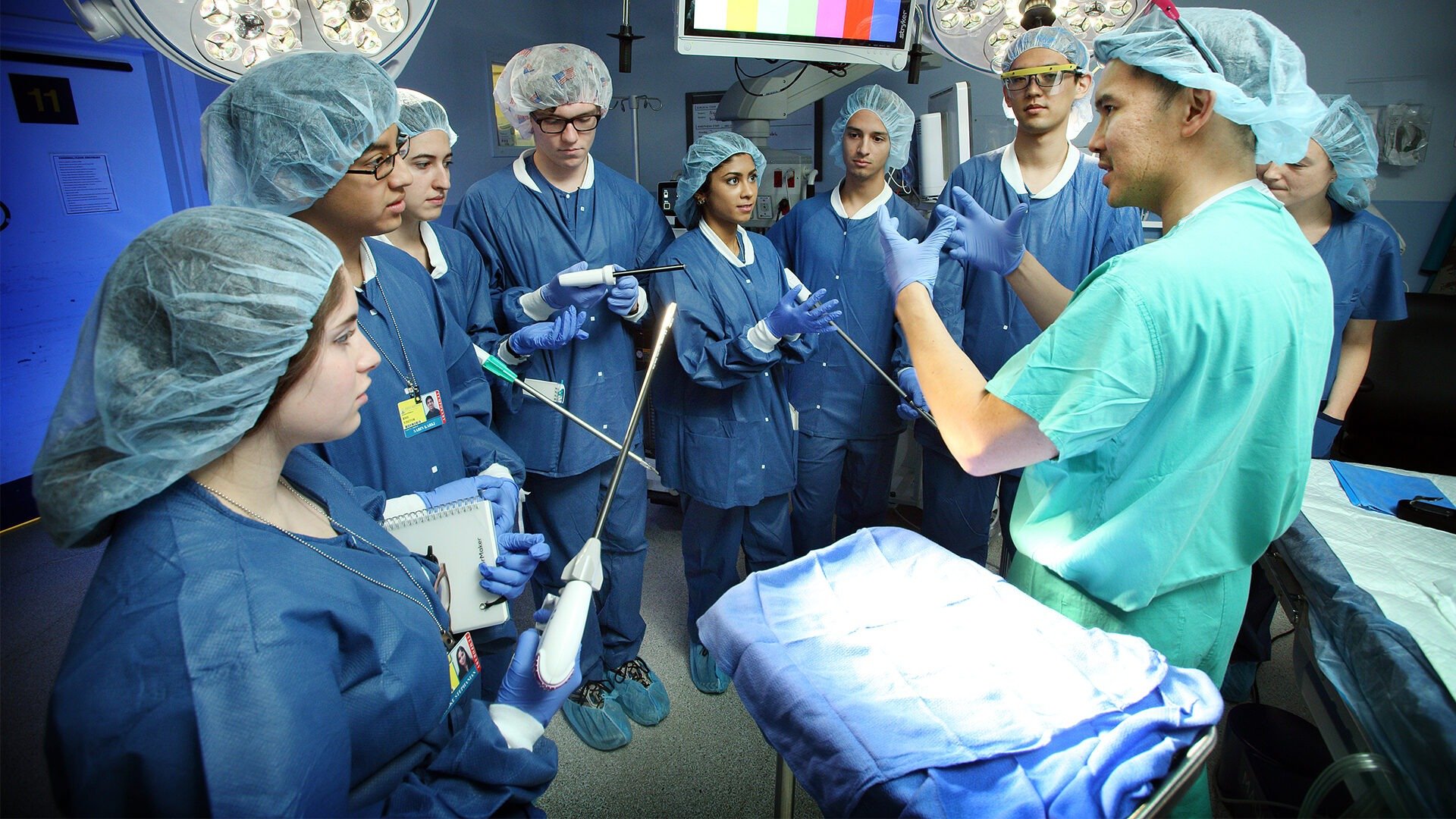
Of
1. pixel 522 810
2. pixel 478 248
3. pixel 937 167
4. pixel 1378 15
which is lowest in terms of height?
pixel 522 810

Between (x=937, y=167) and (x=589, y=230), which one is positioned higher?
(x=937, y=167)

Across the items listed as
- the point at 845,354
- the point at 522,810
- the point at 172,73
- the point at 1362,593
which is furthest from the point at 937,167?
the point at 172,73

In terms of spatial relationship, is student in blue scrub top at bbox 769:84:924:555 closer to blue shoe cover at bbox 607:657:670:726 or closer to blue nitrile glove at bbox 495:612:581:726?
blue shoe cover at bbox 607:657:670:726

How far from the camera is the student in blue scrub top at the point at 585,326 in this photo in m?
2.00

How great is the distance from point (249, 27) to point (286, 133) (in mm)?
588

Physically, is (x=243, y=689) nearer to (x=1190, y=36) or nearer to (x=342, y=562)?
(x=342, y=562)

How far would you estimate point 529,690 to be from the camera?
1011 millimetres

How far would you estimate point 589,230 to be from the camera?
2070mm

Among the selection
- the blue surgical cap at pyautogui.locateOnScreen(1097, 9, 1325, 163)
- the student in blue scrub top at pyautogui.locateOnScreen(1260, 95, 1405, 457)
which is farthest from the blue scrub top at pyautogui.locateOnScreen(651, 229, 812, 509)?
the student in blue scrub top at pyautogui.locateOnScreen(1260, 95, 1405, 457)

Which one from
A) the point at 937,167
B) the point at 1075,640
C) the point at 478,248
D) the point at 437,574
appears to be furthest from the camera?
the point at 937,167

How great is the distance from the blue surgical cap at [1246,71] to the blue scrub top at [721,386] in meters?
1.09

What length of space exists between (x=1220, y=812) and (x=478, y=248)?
7.75 feet

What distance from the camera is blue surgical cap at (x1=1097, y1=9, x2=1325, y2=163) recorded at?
3.30 feet

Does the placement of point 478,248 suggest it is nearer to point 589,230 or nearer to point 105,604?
point 589,230
